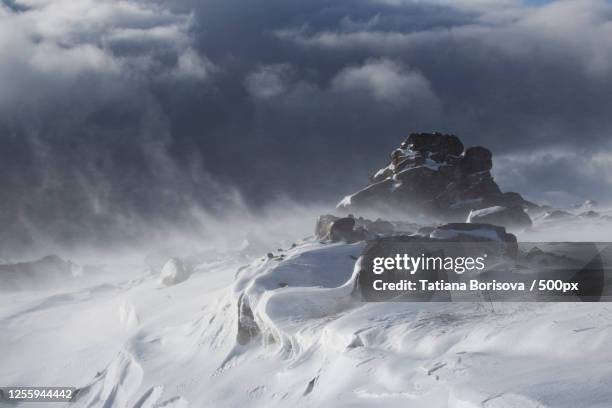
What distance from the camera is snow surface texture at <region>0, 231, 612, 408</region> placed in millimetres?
14203

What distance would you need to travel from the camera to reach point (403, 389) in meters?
15.7

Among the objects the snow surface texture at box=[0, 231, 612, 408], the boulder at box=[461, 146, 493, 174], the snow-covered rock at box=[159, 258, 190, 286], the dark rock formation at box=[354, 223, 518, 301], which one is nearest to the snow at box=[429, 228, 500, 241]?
the dark rock formation at box=[354, 223, 518, 301]

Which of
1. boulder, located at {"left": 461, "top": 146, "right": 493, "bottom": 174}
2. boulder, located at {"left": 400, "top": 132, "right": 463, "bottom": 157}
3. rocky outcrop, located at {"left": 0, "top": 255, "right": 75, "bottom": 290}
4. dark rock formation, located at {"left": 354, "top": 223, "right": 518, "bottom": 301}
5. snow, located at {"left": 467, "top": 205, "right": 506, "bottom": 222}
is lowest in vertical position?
dark rock formation, located at {"left": 354, "top": 223, "right": 518, "bottom": 301}

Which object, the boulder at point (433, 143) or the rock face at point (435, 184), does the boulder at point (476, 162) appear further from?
the boulder at point (433, 143)

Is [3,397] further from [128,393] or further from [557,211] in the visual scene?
[557,211]

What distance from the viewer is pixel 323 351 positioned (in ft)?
71.4

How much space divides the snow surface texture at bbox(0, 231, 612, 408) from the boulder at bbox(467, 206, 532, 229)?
1273 inches

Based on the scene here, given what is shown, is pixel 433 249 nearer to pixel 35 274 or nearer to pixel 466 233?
pixel 466 233

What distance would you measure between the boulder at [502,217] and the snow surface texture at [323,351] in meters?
32.3

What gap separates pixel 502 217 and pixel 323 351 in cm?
5317

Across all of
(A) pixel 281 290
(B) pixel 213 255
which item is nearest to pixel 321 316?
(A) pixel 281 290

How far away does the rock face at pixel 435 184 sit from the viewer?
261 feet

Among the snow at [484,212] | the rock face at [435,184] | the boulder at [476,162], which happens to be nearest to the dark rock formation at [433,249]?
the snow at [484,212]

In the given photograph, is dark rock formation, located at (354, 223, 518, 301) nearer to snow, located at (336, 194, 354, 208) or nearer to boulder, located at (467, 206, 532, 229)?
boulder, located at (467, 206, 532, 229)
